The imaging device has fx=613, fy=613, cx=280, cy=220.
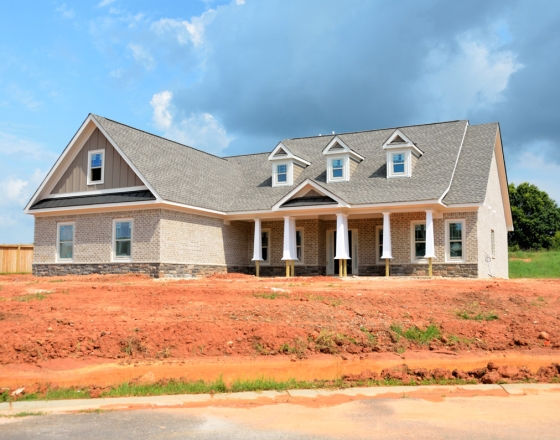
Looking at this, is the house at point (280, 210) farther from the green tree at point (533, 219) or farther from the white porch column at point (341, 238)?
the green tree at point (533, 219)

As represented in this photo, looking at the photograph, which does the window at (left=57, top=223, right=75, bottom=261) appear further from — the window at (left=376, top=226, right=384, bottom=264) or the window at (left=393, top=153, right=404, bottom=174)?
the window at (left=393, top=153, right=404, bottom=174)

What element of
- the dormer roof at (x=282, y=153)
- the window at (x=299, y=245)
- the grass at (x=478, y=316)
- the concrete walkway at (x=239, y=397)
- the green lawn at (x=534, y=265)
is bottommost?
the concrete walkway at (x=239, y=397)

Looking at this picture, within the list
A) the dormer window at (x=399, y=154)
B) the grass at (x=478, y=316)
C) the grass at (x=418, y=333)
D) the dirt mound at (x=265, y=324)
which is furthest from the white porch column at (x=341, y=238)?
the grass at (x=418, y=333)

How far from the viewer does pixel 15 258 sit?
35.2 metres

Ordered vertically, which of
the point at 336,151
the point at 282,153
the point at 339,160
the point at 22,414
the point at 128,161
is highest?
the point at 282,153

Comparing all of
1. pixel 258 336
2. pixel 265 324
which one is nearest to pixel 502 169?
pixel 265 324

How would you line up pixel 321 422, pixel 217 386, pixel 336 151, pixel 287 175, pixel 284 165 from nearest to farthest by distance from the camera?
1. pixel 321 422
2. pixel 217 386
3. pixel 336 151
4. pixel 287 175
5. pixel 284 165

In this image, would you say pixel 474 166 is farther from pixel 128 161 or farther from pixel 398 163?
pixel 128 161

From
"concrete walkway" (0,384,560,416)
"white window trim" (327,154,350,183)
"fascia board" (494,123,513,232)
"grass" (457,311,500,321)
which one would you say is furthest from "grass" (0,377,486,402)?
"fascia board" (494,123,513,232)

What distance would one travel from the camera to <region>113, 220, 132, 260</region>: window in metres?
25.2

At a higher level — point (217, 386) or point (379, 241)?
point (379, 241)

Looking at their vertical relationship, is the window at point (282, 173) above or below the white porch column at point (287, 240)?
above

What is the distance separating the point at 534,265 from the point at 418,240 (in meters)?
19.0

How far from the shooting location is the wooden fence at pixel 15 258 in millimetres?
34781
